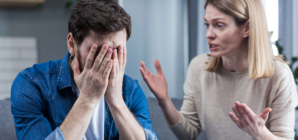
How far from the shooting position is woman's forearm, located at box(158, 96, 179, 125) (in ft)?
3.82

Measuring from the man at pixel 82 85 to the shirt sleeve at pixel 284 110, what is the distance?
54cm

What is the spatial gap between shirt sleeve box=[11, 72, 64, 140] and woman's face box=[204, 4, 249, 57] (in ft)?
2.29

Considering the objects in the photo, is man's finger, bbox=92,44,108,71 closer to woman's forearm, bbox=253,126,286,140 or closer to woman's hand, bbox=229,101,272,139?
woman's hand, bbox=229,101,272,139

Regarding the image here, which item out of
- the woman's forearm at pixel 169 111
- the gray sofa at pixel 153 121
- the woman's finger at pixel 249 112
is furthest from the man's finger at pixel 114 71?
the gray sofa at pixel 153 121

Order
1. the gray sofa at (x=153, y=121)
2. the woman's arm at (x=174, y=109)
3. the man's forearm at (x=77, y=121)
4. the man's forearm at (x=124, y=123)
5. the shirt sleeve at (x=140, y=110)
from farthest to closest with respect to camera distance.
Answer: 1. the gray sofa at (x=153, y=121)
2. the woman's arm at (x=174, y=109)
3. the shirt sleeve at (x=140, y=110)
4. the man's forearm at (x=124, y=123)
5. the man's forearm at (x=77, y=121)

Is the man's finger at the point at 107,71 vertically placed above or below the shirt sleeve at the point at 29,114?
above

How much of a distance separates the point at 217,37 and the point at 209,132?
475mm

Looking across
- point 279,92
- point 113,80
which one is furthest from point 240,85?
point 113,80

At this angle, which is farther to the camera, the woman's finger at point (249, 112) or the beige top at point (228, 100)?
the beige top at point (228, 100)

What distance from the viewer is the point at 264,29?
109 cm

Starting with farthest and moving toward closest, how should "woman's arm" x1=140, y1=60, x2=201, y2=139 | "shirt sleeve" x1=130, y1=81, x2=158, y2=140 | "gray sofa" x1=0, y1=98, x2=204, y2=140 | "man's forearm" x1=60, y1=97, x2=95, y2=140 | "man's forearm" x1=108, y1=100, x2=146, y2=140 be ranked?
"gray sofa" x1=0, y1=98, x2=204, y2=140 < "woman's arm" x1=140, y1=60, x2=201, y2=139 < "shirt sleeve" x1=130, y1=81, x2=158, y2=140 < "man's forearm" x1=108, y1=100, x2=146, y2=140 < "man's forearm" x1=60, y1=97, x2=95, y2=140

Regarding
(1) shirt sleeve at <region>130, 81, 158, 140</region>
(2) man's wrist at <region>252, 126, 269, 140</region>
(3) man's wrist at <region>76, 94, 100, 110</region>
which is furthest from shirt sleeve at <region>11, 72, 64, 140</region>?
(2) man's wrist at <region>252, 126, 269, 140</region>

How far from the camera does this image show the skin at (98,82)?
829 mm

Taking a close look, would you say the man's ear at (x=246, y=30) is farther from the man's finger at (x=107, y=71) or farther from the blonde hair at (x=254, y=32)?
the man's finger at (x=107, y=71)
